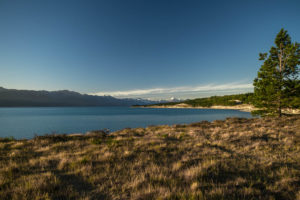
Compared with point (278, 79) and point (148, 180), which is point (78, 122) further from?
point (278, 79)

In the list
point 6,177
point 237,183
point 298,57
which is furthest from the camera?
point 298,57

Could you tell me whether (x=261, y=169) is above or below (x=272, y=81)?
below

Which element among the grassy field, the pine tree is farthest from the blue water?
the pine tree

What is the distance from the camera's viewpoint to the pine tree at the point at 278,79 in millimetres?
17964

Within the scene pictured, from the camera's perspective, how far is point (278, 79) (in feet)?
61.4

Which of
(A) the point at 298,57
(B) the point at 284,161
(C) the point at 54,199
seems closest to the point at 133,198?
(C) the point at 54,199

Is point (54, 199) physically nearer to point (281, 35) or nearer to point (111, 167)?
point (111, 167)

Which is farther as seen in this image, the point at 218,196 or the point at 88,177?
the point at 88,177

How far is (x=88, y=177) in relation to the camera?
3912 millimetres

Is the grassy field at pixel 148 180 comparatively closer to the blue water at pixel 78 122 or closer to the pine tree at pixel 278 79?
the blue water at pixel 78 122

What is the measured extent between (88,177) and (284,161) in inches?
288

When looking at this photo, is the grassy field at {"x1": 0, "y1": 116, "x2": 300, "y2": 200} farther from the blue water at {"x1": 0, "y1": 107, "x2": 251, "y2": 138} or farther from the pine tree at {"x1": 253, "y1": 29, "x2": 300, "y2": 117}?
the pine tree at {"x1": 253, "y1": 29, "x2": 300, "y2": 117}

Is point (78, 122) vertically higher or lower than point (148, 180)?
lower

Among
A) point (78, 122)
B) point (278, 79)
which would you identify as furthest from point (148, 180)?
point (78, 122)
